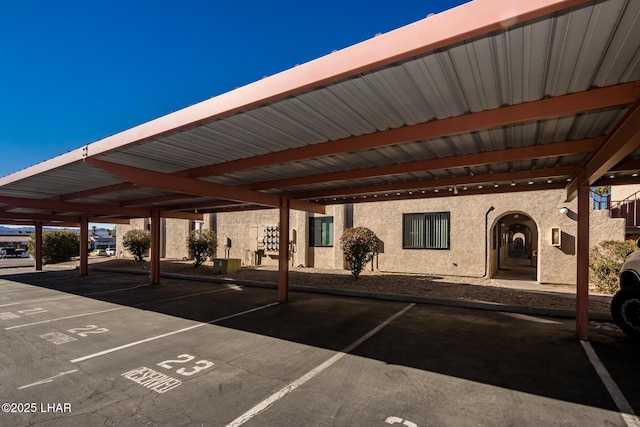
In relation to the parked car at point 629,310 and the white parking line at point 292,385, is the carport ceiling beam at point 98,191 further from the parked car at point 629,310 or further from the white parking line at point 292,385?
the parked car at point 629,310

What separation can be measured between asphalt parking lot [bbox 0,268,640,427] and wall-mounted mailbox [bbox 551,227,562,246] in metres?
5.76

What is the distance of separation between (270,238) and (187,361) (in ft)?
47.7

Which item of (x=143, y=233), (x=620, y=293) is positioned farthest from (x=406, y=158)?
(x=143, y=233)

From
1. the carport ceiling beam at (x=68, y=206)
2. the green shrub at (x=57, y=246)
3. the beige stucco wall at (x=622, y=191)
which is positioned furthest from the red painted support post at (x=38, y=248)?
the beige stucco wall at (x=622, y=191)

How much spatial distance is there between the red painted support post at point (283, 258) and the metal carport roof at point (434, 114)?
5.85ft

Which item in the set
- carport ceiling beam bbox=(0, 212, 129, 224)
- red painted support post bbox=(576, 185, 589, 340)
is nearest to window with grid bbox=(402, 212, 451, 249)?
red painted support post bbox=(576, 185, 589, 340)

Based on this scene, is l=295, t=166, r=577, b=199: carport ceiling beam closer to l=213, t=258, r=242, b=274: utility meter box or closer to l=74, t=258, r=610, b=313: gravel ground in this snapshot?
l=74, t=258, r=610, b=313: gravel ground

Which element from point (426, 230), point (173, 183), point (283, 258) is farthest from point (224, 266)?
point (426, 230)

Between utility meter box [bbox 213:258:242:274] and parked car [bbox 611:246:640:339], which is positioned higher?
parked car [bbox 611:246:640:339]

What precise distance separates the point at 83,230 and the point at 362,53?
2159 centimetres

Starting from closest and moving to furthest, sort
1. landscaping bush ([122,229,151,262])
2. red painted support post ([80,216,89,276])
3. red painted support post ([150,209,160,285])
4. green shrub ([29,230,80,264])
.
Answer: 1. red painted support post ([150,209,160,285])
2. red painted support post ([80,216,89,276])
3. landscaping bush ([122,229,151,262])
4. green shrub ([29,230,80,264])

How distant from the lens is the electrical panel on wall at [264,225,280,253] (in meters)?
19.5

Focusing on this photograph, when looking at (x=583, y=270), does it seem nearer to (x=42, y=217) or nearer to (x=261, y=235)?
(x=261, y=235)

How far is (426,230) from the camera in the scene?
14789 millimetres
